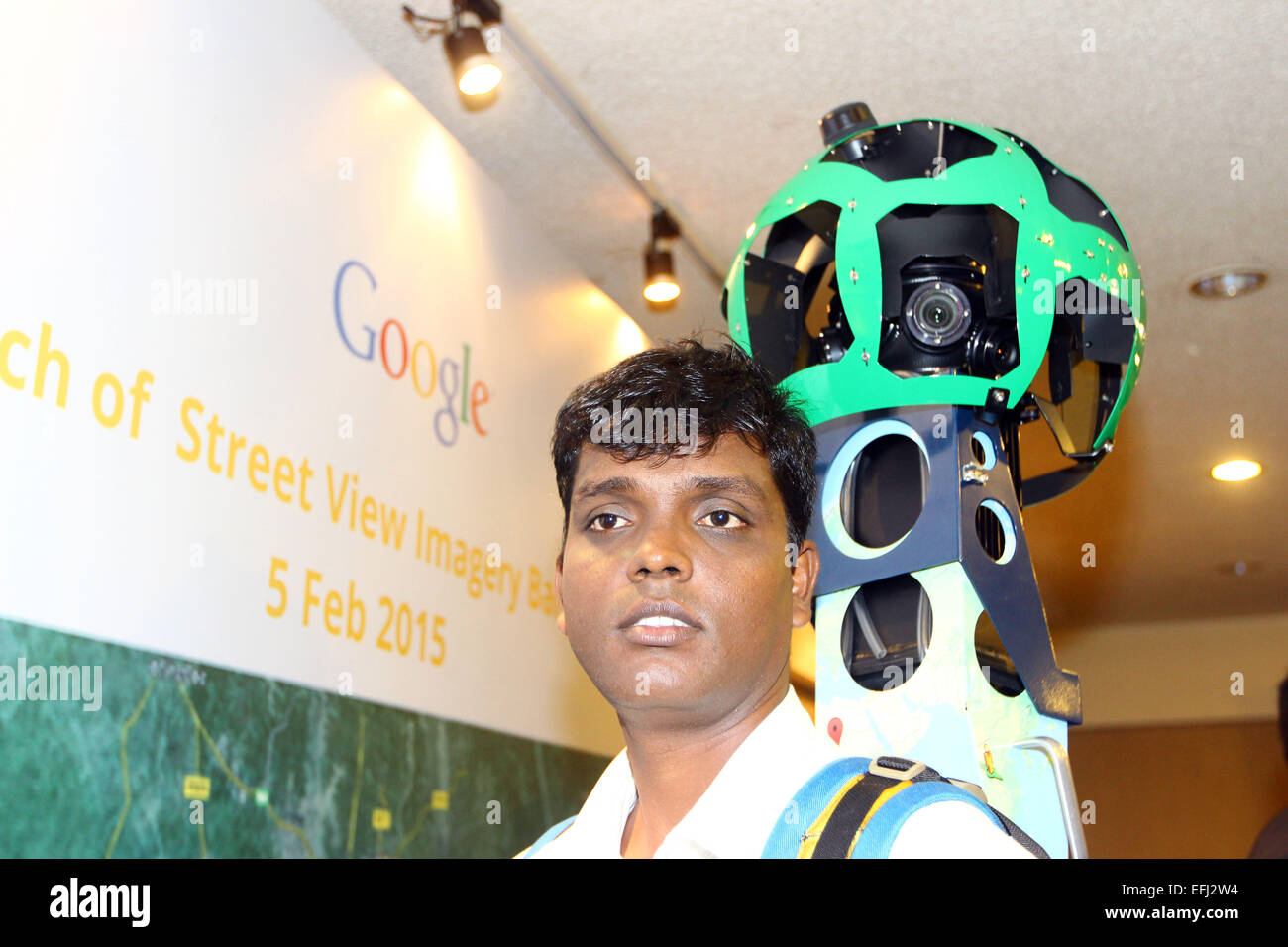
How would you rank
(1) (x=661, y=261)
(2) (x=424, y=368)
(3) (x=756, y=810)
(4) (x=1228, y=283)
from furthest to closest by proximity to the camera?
(4) (x=1228, y=283)
(1) (x=661, y=261)
(2) (x=424, y=368)
(3) (x=756, y=810)

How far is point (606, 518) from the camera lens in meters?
0.84

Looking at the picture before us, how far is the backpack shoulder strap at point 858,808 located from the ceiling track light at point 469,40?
5.21 feet

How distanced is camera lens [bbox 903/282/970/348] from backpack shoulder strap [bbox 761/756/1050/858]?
48 cm

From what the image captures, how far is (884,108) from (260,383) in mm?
1295

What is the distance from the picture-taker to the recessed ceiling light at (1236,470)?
13.1ft

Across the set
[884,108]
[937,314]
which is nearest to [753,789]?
[937,314]

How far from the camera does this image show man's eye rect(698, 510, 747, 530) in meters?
0.82

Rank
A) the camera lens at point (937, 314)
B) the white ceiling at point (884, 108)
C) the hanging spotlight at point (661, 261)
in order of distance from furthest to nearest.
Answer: the hanging spotlight at point (661, 261)
the white ceiling at point (884, 108)
the camera lens at point (937, 314)

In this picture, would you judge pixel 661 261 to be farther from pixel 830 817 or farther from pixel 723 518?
pixel 830 817

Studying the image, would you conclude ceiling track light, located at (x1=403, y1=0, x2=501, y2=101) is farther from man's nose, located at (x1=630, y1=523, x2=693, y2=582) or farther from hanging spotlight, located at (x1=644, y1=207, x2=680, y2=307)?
man's nose, located at (x1=630, y1=523, x2=693, y2=582)
